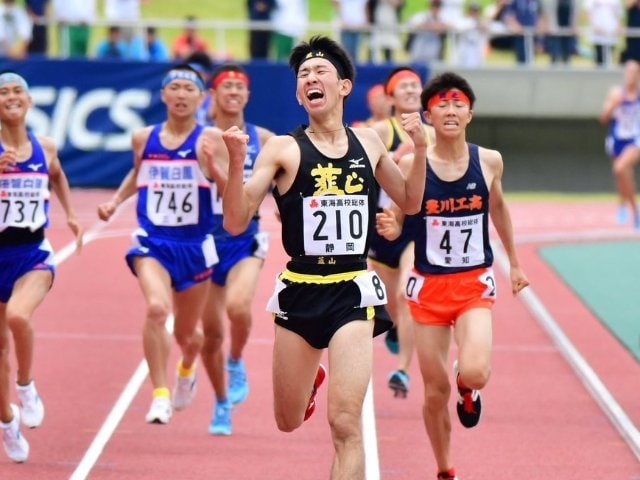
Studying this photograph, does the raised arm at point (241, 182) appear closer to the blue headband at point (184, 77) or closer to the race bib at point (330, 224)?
the race bib at point (330, 224)

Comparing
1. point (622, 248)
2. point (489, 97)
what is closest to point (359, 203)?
point (622, 248)

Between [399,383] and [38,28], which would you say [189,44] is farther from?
[399,383]

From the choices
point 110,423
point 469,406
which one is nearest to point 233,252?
point 110,423

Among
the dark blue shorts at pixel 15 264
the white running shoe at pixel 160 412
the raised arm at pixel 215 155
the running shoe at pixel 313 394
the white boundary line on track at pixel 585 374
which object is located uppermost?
the raised arm at pixel 215 155

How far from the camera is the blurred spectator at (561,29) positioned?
2812cm

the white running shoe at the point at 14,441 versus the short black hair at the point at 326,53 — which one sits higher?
the short black hair at the point at 326,53

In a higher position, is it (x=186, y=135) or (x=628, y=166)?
(x=186, y=135)

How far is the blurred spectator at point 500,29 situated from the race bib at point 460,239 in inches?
734

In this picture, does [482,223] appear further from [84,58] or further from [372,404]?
[84,58]

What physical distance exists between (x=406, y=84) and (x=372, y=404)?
105 inches

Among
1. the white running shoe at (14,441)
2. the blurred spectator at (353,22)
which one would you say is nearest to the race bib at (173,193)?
the white running shoe at (14,441)

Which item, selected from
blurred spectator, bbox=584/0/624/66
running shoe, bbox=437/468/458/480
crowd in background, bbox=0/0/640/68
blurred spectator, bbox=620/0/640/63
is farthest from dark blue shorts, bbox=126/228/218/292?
blurred spectator, bbox=620/0/640/63

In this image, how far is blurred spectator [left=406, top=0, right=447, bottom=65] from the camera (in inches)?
1068

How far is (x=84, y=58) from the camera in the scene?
2612cm
